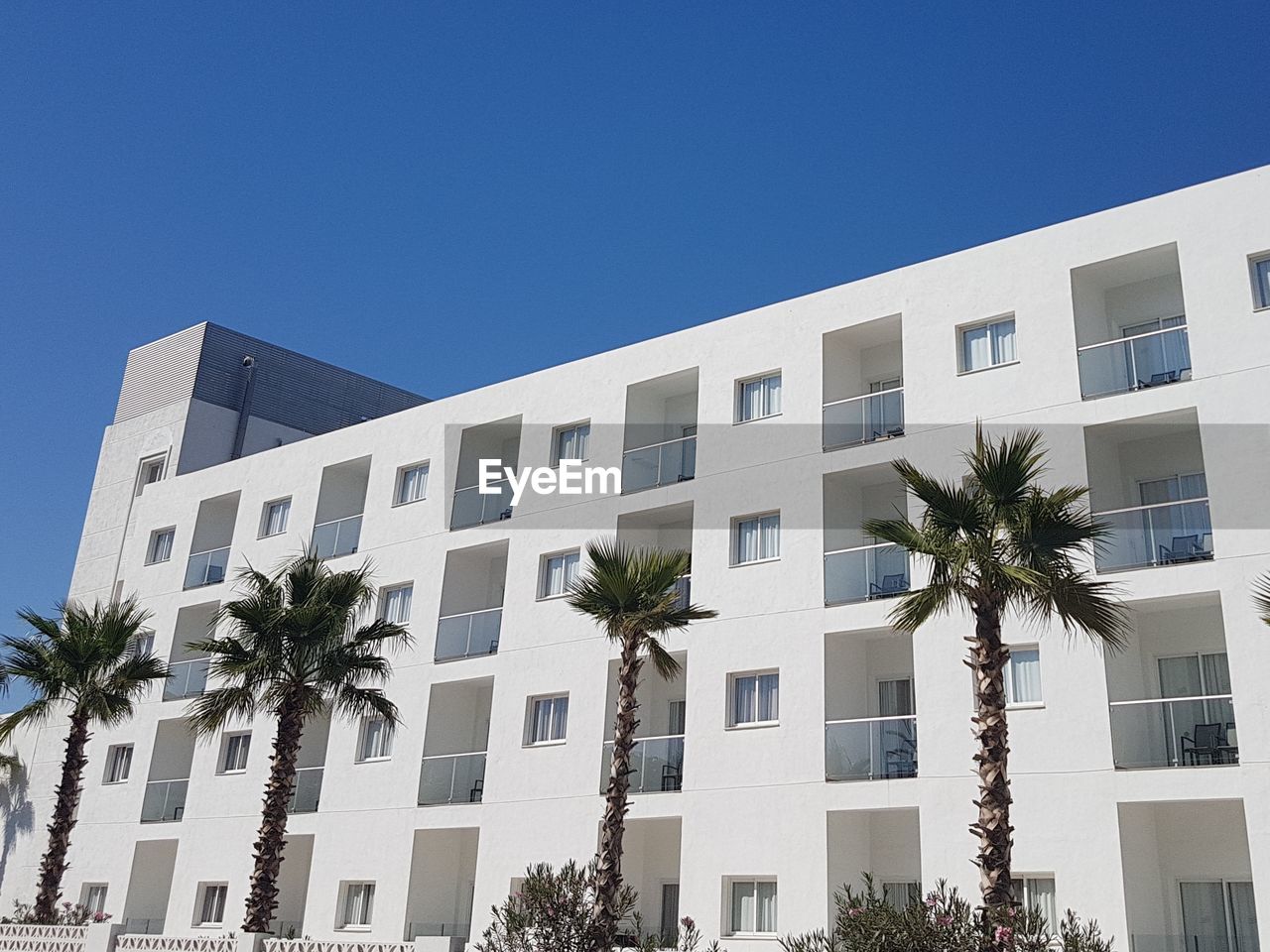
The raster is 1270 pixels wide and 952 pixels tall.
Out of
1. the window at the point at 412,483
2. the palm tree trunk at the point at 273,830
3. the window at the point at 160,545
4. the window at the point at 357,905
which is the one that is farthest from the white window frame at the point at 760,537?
the window at the point at 160,545

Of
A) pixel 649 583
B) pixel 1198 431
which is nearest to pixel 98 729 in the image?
pixel 649 583

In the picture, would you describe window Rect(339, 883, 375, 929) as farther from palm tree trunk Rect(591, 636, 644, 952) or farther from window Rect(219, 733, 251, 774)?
palm tree trunk Rect(591, 636, 644, 952)

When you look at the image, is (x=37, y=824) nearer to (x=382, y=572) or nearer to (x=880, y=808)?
(x=382, y=572)

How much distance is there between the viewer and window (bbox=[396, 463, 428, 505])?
117 ft

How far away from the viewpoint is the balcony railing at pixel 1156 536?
22422 mm

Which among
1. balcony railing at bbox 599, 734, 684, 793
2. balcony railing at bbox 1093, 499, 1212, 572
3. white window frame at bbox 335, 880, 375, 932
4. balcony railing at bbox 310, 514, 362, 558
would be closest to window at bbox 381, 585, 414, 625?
balcony railing at bbox 310, 514, 362, 558

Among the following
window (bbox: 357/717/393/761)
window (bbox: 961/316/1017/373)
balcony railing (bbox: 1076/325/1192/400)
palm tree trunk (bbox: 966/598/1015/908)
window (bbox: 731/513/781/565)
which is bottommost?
palm tree trunk (bbox: 966/598/1015/908)

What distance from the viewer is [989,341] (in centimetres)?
2595

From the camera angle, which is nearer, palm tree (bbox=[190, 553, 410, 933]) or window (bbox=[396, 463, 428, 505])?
palm tree (bbox=[190, 553, 410, 933])

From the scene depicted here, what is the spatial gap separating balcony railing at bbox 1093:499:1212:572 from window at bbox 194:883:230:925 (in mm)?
24577

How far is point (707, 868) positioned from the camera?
25844 millimetres

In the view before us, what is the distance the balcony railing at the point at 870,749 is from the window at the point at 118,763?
80.8 ft

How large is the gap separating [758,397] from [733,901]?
1099 centimetres

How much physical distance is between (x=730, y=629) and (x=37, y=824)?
27.4 m
